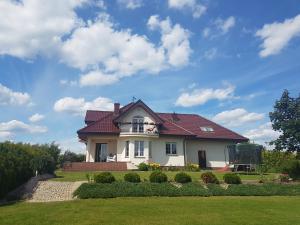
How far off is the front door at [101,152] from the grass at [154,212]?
19463mm

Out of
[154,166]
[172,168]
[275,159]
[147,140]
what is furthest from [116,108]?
[275,159]

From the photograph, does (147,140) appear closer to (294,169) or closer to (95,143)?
(95,143)

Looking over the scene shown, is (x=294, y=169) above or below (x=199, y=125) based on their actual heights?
below

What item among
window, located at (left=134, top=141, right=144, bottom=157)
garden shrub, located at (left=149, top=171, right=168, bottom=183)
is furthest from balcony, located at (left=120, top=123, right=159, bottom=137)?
garden shrub, located at (left=149, top=171, right=168, bottom=183)

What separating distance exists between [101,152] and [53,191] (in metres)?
17.7

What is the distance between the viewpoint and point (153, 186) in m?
18.0

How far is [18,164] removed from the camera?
62.6ft

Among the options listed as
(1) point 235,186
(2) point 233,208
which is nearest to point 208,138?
(1) point 235,186

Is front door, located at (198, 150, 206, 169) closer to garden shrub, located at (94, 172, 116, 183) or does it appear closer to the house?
the house

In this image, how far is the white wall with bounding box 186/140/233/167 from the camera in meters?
37.7

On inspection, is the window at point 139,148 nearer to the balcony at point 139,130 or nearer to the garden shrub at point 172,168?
the balcony at point 139,130

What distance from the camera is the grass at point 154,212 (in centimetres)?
1111

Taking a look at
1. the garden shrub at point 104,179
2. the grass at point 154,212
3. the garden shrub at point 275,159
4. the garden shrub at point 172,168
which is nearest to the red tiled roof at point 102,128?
the garden shrub at point 172,168

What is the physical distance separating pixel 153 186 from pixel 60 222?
795 centimetres
